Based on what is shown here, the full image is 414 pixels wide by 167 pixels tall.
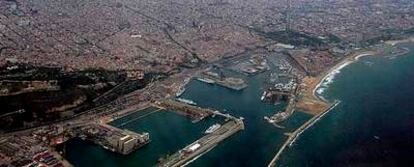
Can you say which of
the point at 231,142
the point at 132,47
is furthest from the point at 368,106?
the point at 132,47

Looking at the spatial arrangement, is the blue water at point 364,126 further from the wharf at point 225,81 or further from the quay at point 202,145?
the wharf at point 225,81

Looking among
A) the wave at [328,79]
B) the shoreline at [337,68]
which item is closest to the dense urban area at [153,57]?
the shoreline at [337,68]

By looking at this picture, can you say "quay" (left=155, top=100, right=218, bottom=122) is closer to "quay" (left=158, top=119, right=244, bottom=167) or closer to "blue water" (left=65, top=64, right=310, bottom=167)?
"blue water" (left=65, top=64, right=310, bottom=167)

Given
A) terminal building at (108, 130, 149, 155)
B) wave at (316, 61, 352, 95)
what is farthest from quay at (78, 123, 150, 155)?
wave at (316, 61, 352, 95)

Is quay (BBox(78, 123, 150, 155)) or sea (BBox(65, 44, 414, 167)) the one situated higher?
quay (BBox(78, 123, 150, 155))

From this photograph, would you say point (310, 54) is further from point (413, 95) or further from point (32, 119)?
point (32, 119)

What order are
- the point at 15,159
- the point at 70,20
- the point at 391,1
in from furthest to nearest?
1. the point at 391,1
2. the point at 70,20
3. the point at 15,159

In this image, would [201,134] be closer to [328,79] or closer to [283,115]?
[283,115]

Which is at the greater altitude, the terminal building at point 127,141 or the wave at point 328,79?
the terminal building at point 127,141
